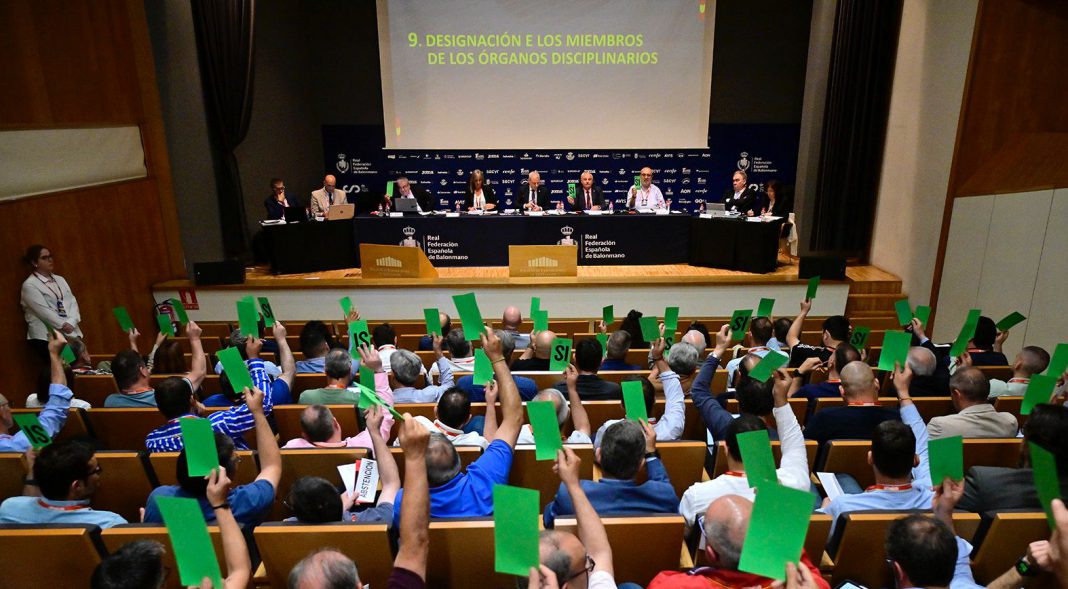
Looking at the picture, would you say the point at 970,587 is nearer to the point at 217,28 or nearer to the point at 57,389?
the point at 57,389

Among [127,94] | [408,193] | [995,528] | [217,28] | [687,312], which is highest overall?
[217,28]

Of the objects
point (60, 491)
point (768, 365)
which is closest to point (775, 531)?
point (768, 365)

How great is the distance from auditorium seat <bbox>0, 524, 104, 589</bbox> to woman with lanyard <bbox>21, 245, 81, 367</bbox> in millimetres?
3718

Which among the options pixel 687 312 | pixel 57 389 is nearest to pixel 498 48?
pixel 687 312

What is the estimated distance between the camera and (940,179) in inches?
259

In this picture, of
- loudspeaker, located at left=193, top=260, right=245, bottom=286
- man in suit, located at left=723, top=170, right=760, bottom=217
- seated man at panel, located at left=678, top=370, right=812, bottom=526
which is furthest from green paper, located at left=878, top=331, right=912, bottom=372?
loudspeaker, located at left=193, top=260, right=245, bottom=286

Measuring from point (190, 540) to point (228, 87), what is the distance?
7.47 metres

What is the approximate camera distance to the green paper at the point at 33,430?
2.54m

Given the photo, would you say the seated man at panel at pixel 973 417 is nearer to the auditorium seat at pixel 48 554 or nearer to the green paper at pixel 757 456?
the green paper at pixel 757 456

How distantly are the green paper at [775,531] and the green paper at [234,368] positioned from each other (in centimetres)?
212

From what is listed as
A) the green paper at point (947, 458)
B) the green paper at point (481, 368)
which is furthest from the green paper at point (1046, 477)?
the green paper at point (481, 368)

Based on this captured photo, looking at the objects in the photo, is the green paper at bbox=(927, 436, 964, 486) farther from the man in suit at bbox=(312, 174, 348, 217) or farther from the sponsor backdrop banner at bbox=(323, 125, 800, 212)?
the sponsor backdrop banner at bbox=(323, 125, 800, 212)

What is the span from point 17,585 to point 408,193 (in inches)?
274

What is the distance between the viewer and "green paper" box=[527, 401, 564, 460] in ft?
6.81
